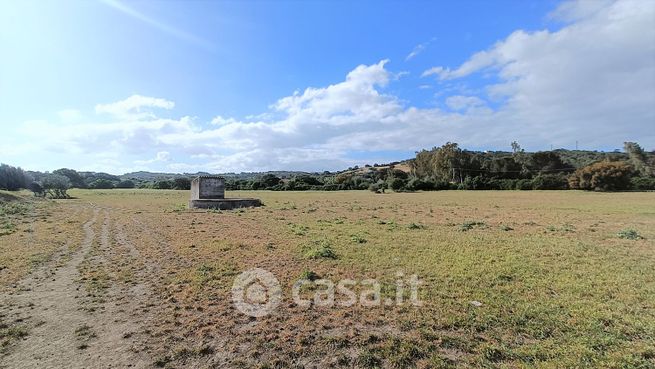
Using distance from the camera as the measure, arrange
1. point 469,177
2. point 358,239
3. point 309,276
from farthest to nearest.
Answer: point 469,177, point 358,239, point 309,276

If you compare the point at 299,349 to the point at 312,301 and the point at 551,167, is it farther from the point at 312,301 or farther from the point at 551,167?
the point at 551,167

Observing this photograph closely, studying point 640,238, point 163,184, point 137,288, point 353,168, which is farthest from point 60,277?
point 353,168

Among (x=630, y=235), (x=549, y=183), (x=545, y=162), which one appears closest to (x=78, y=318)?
(x=630, y=235)

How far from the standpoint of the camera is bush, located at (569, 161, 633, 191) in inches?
2237

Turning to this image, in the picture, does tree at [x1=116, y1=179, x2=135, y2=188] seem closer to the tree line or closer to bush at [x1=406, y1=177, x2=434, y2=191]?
the tree line

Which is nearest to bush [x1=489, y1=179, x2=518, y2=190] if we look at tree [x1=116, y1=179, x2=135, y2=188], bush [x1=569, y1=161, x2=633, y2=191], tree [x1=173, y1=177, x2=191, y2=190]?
bush [x1=569, y1=161, x2=633, y2=191]

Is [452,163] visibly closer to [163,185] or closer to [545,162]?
[545,162]

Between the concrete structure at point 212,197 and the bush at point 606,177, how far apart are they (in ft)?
175

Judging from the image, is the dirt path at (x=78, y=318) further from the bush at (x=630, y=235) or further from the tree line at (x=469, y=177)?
the tree line at (x=469, y=177)

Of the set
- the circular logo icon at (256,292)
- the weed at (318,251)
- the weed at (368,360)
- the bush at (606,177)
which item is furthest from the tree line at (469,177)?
the weed at (368,360)

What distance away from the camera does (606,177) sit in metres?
57.1

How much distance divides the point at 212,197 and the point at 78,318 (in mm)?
32572

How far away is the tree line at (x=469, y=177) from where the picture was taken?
58.7 metres

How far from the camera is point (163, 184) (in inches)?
3755
